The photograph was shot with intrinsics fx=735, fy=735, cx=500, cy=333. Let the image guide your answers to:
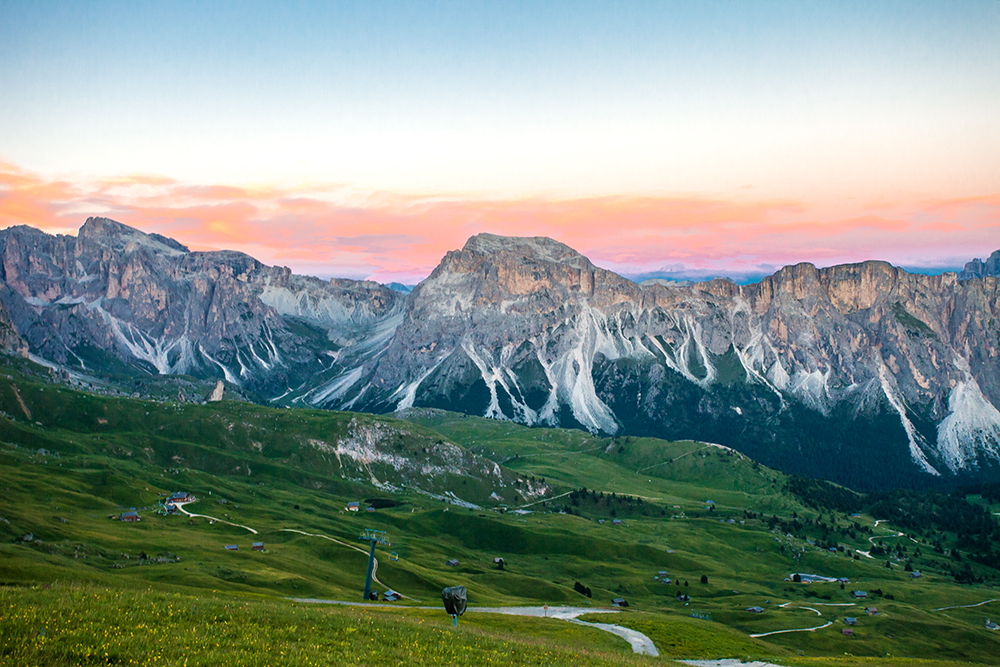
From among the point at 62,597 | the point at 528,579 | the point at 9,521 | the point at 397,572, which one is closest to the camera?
the point at 62,597

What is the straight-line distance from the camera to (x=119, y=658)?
33.8 m

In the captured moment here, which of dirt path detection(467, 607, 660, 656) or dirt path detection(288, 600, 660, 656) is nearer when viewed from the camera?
dirt path detection(467, 607, 660, 656)

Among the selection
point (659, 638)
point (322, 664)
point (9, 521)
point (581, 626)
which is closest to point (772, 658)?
point (659, 638)

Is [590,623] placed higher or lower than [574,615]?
higher

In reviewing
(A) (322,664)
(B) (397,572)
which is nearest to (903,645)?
(B) (397,572)

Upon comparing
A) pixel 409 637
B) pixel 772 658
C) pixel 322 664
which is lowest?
pixel 772 658

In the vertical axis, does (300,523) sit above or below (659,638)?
below

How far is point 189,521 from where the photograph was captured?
17775 cm

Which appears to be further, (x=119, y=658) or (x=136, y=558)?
(x=136, y=558)

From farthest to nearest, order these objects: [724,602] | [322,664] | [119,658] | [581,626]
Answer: [724,602]
[581,626]
[322,664]
[119,658]

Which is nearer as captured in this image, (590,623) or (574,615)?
(590,623)

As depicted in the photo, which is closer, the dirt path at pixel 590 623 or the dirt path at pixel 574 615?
the dirt path at pixel 590 623

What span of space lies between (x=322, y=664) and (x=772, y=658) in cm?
8472

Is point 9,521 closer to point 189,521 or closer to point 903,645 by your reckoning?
point 189,521
